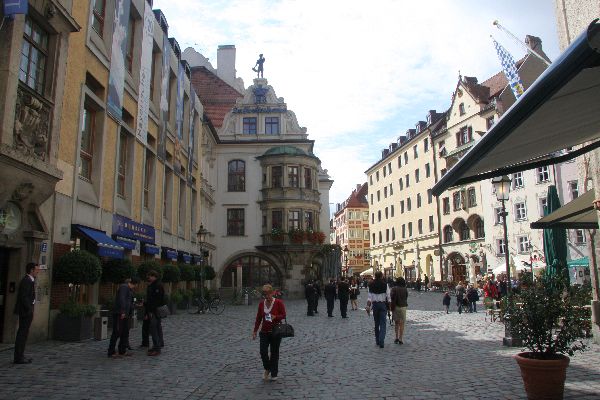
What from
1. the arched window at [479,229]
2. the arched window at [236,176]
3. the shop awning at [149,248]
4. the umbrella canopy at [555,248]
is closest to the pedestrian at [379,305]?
the umbrella canopy at [555,248]

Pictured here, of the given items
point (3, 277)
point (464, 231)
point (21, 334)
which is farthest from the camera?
point (464, 231)

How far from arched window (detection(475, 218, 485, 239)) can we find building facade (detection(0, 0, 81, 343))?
4238 cm

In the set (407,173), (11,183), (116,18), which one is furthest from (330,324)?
(407,173)

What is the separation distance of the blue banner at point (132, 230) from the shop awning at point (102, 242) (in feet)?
4.99

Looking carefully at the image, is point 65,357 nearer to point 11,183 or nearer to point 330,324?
point 11,183

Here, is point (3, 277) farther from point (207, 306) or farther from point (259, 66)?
point (259, 66)

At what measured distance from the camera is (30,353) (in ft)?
34.3

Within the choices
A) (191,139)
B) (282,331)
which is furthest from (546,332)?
(191,139)

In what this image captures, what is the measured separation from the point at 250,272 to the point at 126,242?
77.8 ft

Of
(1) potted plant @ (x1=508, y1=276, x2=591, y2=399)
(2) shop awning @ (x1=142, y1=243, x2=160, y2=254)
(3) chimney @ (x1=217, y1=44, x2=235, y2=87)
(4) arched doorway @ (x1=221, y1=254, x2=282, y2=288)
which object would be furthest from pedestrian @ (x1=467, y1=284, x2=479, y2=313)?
(3) chimney @ (x1=217, y1=44, x2=235, y2=87)

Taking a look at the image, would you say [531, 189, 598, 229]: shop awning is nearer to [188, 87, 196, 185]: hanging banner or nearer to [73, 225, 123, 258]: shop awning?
[73, 225, 123, 258]: shop awning

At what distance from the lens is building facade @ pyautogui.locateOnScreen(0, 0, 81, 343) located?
10.4 metres

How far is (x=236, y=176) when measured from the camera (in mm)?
42281

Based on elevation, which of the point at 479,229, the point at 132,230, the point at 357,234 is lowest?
the point at 132,230
